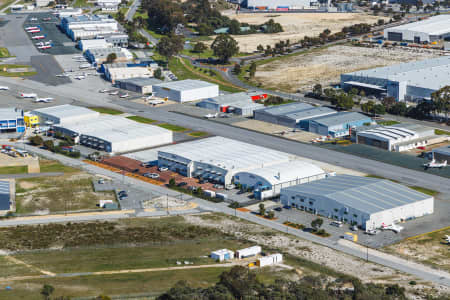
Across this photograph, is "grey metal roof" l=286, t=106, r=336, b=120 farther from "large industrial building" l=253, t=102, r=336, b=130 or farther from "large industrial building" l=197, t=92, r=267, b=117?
"large industrial building" l=197, t=92, r=267, b=117

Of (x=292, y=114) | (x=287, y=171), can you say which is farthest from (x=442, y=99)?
(x=287, y=171)

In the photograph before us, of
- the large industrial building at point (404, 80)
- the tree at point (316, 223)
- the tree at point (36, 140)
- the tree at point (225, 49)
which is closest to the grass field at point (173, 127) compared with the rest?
the tree at point (36, 140)

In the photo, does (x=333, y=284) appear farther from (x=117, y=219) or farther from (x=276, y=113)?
(x=276, y=113)

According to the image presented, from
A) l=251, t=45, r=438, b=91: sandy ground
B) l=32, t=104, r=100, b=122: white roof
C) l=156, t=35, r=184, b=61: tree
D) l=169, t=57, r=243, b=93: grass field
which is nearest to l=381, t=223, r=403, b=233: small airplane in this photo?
l=32, t=104, r=100, b=122: white roof

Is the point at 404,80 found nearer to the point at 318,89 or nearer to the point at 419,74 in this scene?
the point at 419,74

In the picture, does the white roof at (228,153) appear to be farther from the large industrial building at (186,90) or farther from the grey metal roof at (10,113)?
the large industrial building at (186,90)
